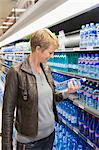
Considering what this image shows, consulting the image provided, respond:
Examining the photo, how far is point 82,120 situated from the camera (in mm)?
3441

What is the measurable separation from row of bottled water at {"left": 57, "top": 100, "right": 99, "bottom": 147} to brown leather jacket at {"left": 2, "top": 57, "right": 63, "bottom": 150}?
0.79 m

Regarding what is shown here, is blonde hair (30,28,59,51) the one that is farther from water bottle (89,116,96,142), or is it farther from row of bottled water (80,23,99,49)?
water bottle (89,116,96,142)

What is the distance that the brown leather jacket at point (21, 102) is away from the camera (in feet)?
7.93

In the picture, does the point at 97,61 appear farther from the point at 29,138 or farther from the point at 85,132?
the point at 29,138

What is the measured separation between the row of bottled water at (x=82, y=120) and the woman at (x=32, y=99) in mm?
594

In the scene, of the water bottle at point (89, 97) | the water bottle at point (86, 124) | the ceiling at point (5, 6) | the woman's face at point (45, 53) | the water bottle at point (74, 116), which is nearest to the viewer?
the woman's face at point (45, 53)

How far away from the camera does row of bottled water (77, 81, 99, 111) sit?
3.02 meters

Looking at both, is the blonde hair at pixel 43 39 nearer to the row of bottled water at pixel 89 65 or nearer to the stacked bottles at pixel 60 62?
the row of bottled water at pixel 89 65

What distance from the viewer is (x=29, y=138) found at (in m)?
2.58

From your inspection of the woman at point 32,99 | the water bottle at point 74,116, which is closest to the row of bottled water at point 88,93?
the water bottle at point 74,116

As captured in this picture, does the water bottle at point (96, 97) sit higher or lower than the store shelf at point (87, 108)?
higher

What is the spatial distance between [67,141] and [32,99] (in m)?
1.99

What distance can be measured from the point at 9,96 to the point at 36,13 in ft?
3.69

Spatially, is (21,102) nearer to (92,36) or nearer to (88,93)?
(88,93)
